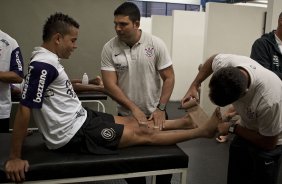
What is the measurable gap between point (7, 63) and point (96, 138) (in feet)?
3.19

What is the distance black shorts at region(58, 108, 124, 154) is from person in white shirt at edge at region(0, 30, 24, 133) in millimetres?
746

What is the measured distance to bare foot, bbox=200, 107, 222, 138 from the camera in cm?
158

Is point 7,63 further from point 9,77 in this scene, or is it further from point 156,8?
point 156,8

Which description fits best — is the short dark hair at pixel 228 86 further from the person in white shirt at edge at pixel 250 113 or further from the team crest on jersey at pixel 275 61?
the team crest on jersey at pixel 275 61

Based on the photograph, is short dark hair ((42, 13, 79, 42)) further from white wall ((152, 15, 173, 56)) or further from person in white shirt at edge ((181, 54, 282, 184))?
white wall ((152, 15, 173, 56))

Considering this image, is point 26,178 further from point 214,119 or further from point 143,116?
point 214,119

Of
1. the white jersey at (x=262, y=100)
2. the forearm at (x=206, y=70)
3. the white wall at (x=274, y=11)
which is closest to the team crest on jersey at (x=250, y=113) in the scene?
the white jersey at (x=262, y=100)

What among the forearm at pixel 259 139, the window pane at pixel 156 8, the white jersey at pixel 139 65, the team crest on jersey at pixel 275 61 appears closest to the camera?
the forearm at pixel 259 139

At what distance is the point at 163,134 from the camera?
1708mm

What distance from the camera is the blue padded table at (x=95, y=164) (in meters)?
1.35

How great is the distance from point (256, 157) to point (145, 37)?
1041 millimetres

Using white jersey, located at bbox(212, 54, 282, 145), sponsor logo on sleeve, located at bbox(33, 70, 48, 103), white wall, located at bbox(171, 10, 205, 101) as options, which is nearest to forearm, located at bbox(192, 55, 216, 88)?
white jersey, located at bbox(212, 54, 282, 145)

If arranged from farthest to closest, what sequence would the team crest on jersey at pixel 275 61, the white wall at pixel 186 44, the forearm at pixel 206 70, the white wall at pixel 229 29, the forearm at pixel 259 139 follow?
1. the white wall at pixel 186 44
2. the white wall at pixel 229 29
3. the team crest on jersey at pixel 275 61
4. the forearm at pixel 206 70
5. the forearm at pixel 259 139

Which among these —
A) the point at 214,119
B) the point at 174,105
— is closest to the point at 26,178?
the point at 214,119
